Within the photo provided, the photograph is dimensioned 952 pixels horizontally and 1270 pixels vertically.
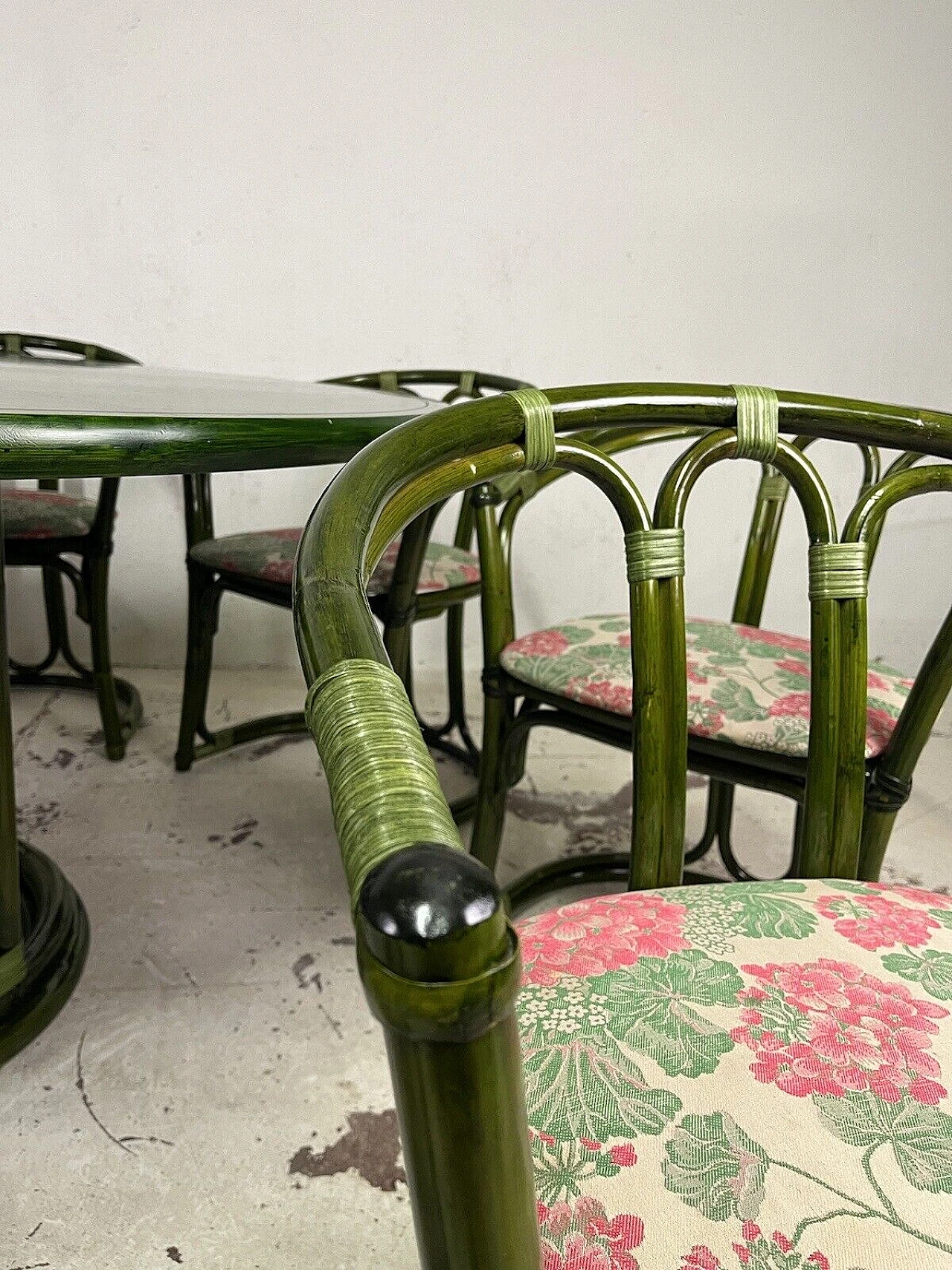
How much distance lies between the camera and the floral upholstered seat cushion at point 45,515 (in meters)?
1.76

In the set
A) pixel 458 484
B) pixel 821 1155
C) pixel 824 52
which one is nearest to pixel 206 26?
pixel 824 52

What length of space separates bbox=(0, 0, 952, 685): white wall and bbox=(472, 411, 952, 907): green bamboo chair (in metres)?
1.18

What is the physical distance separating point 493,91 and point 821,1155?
93.5 inches

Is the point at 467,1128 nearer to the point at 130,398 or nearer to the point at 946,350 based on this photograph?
the point at 130,398

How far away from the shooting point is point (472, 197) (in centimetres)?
232

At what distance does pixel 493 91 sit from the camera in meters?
2.26

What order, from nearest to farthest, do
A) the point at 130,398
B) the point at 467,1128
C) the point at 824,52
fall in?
the point at 467,1128 → the point at 130,398 → the point at 824,52

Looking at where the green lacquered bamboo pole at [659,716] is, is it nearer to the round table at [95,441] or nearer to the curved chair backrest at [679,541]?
the curved chair backrest at [679,541]

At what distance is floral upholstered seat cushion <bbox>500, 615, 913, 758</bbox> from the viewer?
3.47ft

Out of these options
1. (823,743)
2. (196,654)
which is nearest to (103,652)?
(196,654)

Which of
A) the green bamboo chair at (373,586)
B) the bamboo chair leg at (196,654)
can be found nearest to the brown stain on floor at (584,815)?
the green bamboo chair at (373,586)

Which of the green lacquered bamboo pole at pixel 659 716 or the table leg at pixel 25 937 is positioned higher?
the green lacquered bamboo pole at pixel 659 716

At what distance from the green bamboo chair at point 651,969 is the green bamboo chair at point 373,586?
79 cm

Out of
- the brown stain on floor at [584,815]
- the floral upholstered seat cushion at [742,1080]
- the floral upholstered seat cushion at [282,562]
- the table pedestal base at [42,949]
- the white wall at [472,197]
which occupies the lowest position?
the brown stain on floor at [584,815]
